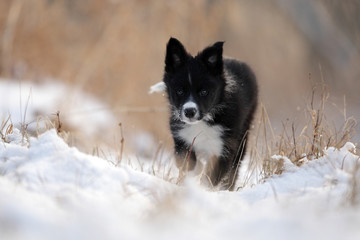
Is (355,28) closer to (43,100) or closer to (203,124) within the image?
(203,124)

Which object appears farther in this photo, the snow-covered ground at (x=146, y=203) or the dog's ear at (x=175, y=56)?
the dog's ear at (x=175, y=56)

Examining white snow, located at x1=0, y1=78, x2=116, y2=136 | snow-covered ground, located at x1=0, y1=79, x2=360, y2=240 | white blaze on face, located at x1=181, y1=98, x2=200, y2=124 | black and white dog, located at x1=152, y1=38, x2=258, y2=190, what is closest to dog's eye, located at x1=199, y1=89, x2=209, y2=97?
black and white dog, located at x1=152, y1=38, x2=258, y2=190

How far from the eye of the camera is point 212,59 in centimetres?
441

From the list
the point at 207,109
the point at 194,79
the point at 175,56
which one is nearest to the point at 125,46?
the point at 175,56

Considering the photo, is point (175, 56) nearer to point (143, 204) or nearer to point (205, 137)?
point (205, 137)

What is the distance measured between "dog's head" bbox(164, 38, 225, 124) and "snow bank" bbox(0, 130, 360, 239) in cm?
122

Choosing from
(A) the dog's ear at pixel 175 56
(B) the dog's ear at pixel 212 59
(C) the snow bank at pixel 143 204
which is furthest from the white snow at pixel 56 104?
(C) the snow bank at pixel 143 204

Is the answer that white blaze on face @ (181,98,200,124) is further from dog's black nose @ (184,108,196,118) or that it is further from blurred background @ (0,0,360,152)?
blurred background @ (0,0,360,152)

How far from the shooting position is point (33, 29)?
9.76 metres

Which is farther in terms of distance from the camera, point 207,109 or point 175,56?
point 175,56

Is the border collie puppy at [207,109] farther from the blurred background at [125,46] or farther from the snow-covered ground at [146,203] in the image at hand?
the blurred background at [125,46]

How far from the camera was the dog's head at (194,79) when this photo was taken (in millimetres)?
4207

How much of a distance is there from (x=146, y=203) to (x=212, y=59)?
89.0 inches

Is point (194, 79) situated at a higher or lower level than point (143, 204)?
higher
